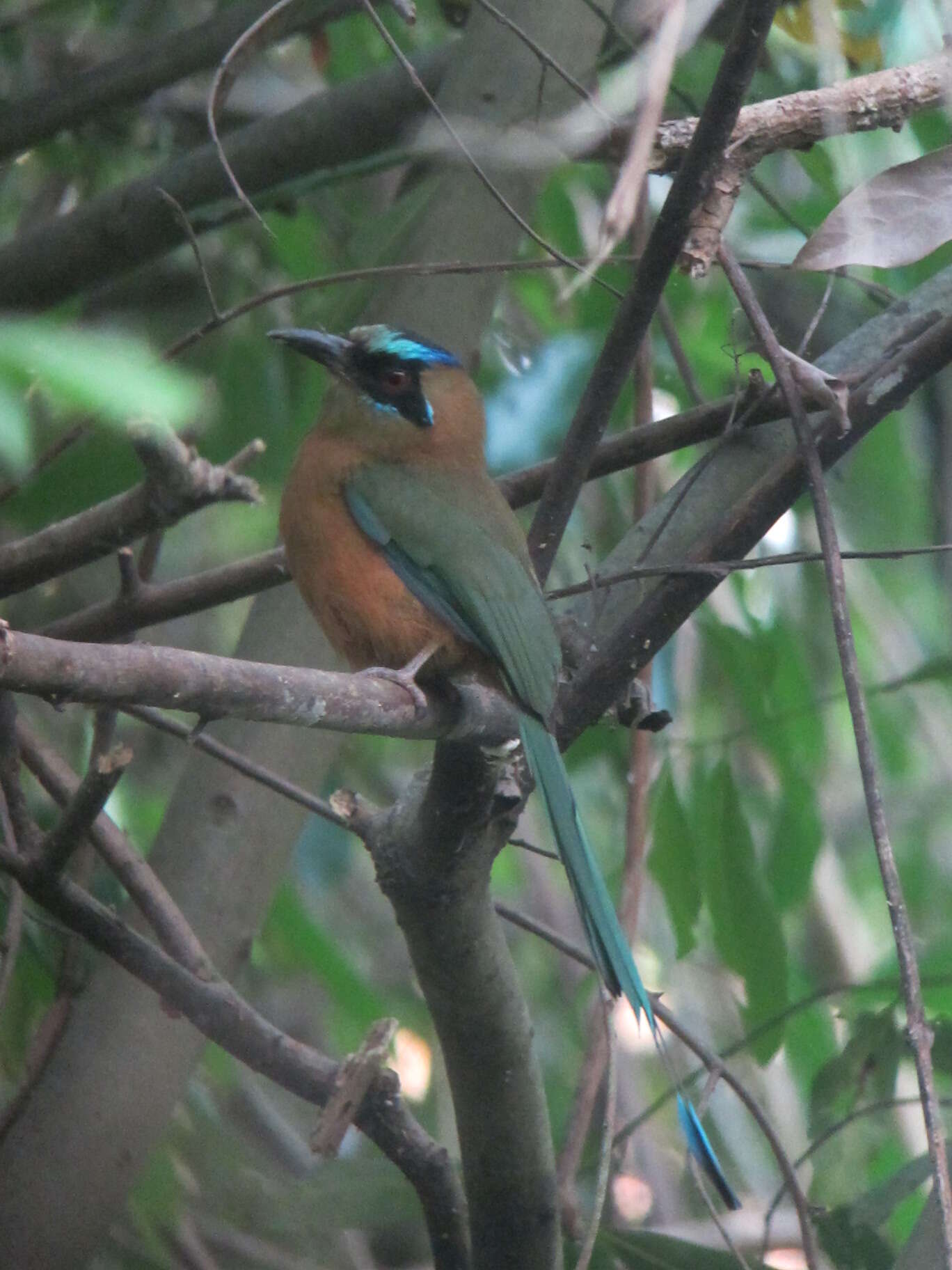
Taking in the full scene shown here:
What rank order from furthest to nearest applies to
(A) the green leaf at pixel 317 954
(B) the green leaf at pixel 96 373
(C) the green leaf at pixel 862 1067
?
(A) the green leaf at pixel 317 954, (C) the green leaf at pixel 862 1067, (B) the green leaf at pixel 96 373

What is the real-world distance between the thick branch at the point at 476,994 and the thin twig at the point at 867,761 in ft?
1.55

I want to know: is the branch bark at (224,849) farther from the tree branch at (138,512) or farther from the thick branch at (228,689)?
the thick branch at (228,689)

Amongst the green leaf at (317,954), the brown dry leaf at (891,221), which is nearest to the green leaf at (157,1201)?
the green leaf at (317,954)

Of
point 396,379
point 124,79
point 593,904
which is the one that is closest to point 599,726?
point 396,379

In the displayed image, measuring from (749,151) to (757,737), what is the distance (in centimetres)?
193

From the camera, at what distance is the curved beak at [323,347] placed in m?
3.44

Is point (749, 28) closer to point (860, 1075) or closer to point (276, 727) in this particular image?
point (276, 727)

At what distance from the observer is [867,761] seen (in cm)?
194

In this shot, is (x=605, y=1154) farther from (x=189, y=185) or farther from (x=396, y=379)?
(x=189, y=185)

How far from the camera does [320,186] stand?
3520 mm

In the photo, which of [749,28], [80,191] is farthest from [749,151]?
[80,191]

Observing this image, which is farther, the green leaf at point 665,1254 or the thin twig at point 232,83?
the green leaf at point 665,1254

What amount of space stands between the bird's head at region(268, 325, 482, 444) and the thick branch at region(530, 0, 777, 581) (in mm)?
1004

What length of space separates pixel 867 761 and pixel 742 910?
4.65 feet
